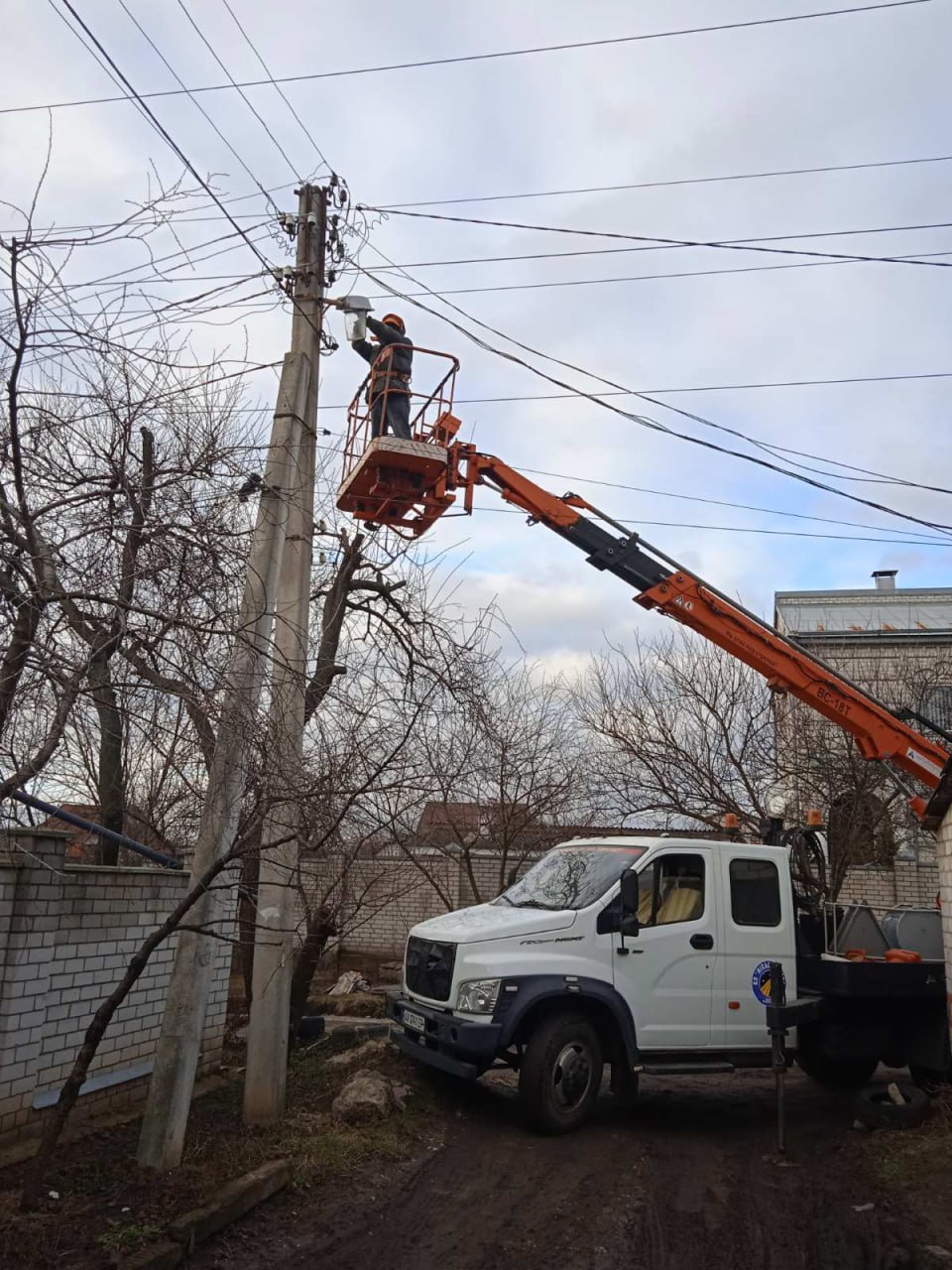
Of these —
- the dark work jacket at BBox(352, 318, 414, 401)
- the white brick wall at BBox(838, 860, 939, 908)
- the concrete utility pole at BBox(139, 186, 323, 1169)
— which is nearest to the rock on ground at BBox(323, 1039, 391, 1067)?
the concrete utility pole at BBox(139, 186, 323, 1169)

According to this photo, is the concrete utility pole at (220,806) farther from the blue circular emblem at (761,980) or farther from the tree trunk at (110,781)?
the blue circular emblem at (761,980)

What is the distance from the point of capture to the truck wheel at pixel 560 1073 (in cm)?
783

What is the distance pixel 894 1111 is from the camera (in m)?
8.24

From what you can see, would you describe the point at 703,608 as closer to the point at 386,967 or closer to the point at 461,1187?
the point at 461,1187

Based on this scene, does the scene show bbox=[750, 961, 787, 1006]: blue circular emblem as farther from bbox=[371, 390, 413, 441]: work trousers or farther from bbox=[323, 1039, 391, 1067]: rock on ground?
bbox=[371, 390, 413, 441]: work trousers

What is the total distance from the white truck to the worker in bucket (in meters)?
4.31

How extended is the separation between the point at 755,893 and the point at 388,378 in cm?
580

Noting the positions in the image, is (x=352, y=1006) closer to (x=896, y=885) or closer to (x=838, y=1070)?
(x=838, y=1070)

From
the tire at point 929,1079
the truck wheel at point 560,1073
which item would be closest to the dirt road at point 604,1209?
the truck wheel at point 560,1073

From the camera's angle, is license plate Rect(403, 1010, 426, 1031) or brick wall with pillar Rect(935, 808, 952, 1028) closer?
license plate Rect(403, 1010, 426, 1031)

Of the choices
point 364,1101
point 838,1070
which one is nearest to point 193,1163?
point 364,1101

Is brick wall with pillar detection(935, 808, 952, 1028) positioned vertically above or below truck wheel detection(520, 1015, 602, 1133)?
above

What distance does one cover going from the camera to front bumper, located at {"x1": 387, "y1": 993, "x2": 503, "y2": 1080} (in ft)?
25.5

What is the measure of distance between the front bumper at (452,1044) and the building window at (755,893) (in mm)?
2706
